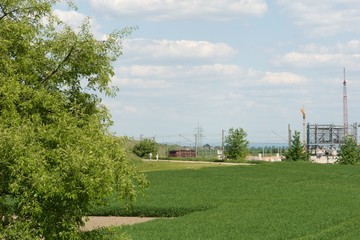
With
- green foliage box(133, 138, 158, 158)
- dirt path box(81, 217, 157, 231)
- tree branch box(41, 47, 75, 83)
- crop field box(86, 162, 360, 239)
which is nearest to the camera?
tree branch box(41, 47, 75, 83)

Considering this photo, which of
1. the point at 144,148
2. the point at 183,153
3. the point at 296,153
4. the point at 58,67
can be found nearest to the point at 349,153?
the point at 296,153

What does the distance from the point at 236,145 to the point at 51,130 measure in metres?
63.7

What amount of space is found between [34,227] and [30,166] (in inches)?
71.0

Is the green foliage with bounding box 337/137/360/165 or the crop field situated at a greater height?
the green foliage with bounding box 337/137/360/165

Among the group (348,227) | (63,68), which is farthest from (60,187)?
(348,227)

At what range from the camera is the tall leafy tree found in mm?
15781

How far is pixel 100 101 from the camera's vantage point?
19.4m

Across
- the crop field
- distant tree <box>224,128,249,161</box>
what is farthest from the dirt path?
distant tree <box>224,128,249,161</box>

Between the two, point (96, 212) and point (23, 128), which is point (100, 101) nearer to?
point (23, 128)

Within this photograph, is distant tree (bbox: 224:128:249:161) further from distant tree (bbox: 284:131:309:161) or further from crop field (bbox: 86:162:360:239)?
crop field (bbox: 86:162:360:239)

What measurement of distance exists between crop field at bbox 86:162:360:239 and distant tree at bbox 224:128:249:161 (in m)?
16.1

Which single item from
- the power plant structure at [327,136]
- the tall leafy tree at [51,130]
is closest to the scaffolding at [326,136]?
the power plant structure at [327,136]

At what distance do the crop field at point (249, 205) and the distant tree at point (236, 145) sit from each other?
16126mm

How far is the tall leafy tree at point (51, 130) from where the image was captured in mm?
15781
